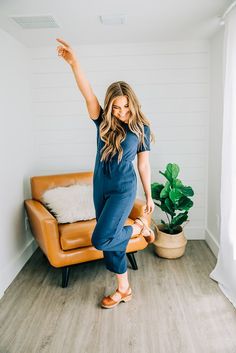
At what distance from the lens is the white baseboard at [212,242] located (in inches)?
122

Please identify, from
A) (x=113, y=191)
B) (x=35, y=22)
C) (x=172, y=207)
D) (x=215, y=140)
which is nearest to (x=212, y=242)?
(x=172, y=207)

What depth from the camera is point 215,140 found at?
10.4 ft

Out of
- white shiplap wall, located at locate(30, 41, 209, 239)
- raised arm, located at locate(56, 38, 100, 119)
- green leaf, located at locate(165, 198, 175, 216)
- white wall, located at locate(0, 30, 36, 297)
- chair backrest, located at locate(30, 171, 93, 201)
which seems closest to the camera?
Result: raised arm, located at locate(56, 38, 100, 119)

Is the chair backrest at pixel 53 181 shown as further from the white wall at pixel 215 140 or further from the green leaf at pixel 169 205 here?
the white wall at pixel 215 140

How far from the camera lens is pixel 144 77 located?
3.39 metres

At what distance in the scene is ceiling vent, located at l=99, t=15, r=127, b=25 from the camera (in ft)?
8.23

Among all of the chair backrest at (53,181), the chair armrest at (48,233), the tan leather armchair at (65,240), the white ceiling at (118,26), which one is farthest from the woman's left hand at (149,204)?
the white ceiling at (118,26)

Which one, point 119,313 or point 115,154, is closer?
point 115,154

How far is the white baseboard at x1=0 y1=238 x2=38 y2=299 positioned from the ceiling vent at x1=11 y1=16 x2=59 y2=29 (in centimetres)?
201

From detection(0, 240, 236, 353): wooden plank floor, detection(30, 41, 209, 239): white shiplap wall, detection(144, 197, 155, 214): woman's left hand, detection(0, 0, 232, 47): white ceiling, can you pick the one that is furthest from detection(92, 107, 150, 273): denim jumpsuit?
detection(30, 41, 209, 239): white shiplap wall

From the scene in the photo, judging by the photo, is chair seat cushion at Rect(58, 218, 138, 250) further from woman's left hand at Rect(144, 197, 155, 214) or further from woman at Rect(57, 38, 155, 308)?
woman's left hand at Rect(144, 197, 155, 214)

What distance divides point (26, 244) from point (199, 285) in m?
1.70

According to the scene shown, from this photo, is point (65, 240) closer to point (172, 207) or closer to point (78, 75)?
point (172, 207)

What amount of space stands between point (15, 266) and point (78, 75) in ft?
5.97
